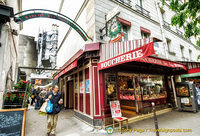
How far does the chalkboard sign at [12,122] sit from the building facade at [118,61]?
9.37ft

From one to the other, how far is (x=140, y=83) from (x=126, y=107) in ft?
7.78

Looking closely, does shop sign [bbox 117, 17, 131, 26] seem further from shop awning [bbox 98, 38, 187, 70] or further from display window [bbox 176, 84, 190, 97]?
display window [bbox 176, 84, 190, 97]

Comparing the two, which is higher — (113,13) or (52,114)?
(113,13)

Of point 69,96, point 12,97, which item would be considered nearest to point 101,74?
point 12,97

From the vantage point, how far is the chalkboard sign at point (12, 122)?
11.4 ft

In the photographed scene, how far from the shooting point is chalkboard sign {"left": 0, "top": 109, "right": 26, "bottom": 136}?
3.47 m

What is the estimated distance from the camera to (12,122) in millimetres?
3625

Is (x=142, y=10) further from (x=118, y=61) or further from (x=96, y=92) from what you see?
(x=96, y=92)

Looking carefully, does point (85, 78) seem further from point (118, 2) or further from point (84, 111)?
point (118, 2)

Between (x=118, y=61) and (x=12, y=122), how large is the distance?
4.30 metres

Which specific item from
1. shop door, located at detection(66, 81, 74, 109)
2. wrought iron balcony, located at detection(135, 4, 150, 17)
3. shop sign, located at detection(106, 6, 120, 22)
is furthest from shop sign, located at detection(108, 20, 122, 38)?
shop door, located at detection(66, 81, 74, 109)

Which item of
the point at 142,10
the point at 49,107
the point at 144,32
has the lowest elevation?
the point at 49,107

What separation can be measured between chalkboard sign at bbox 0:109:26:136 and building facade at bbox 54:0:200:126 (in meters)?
2.86

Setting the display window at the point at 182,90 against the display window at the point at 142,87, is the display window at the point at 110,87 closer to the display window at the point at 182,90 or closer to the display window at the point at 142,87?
the display window at the point at 142,87
